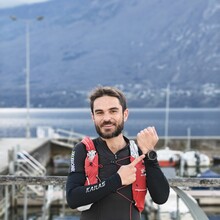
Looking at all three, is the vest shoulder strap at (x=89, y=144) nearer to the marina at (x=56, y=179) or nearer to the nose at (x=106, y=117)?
the nose at (x=106, y=117)

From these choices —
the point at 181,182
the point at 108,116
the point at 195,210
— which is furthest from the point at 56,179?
the point at 108,116

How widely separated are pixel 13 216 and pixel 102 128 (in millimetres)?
14111

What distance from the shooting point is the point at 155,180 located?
131 inches

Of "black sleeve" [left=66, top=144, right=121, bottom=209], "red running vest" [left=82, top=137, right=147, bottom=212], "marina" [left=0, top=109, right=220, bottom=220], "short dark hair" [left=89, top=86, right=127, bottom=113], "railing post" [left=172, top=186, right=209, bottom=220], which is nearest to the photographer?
"black sleeve" [left=66, top=144, right=121, bottom=209]

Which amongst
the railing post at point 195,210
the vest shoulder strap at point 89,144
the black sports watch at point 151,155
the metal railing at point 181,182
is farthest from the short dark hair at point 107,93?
the railing post at point 195,210

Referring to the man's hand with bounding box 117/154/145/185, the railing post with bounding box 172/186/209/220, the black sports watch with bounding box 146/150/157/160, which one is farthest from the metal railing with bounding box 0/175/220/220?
the man's hand with bounding box 117/154/145/185

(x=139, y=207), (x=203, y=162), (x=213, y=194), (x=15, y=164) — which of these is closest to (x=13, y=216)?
(x=15, y=164)

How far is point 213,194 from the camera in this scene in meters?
17.2

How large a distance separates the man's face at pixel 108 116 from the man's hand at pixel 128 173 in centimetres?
25

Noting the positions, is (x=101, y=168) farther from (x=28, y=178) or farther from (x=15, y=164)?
(x=15, y=164)

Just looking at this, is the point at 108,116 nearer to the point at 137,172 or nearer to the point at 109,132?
the point at 109,132

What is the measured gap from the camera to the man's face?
11.1 feet

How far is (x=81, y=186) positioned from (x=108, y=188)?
0.61 feet

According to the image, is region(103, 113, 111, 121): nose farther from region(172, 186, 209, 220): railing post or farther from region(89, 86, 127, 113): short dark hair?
region(172, 186, 209, 220): railing post
